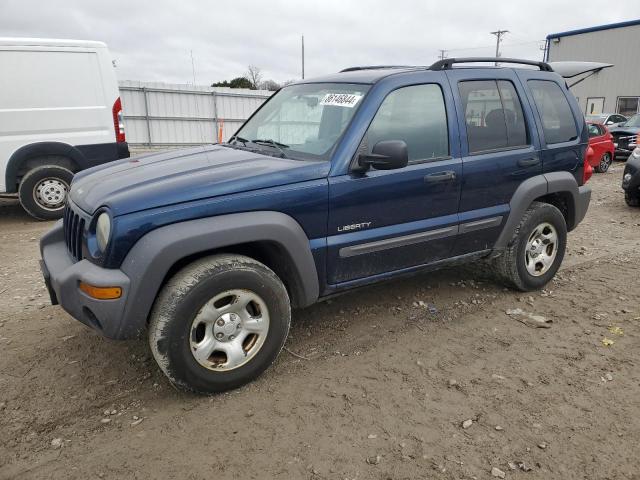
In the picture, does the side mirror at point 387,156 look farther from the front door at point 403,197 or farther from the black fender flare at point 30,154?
the black fender flare at point 30,154

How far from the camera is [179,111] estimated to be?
17672 mm

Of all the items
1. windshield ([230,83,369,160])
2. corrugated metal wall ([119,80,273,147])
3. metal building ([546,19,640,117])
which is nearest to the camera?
windshield ([230,83,369,160])

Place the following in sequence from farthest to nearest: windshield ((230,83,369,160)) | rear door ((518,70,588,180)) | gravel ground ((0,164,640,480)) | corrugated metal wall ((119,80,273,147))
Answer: corrugated metal wall ((119,80,273,147)) < rear door ((518,70,588,180)) < windshield ((230,83,369,160)) < gravel ground ((0,164,640,480))

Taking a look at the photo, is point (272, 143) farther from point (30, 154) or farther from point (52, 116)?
point (30, 154)

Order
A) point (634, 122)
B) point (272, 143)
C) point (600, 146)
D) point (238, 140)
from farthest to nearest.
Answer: point (634, 122), point (600, 146), point (238, 140), point (272, 143)

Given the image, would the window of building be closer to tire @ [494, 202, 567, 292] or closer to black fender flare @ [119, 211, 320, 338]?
tire @ [494, 202, 567, 292]

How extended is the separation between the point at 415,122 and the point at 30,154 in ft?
19.6

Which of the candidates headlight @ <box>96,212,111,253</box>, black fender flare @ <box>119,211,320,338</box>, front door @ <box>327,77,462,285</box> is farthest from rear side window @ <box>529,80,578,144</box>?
headlight @ <box>96,212,111,253</box>

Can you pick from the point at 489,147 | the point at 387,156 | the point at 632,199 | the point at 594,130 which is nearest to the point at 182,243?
the point at 387,156

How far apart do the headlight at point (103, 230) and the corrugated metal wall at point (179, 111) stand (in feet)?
48.5

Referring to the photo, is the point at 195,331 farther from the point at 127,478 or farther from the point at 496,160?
the point at 496,160

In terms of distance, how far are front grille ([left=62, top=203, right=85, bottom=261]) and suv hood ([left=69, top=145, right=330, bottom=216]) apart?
0.08 m

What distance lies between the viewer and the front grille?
2959 mm

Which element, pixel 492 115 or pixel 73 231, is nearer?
pixel 73 231
